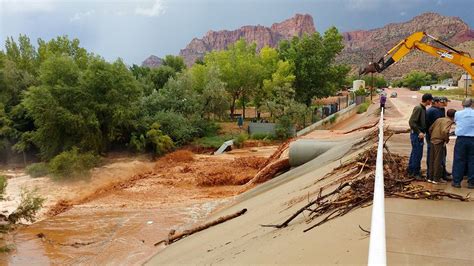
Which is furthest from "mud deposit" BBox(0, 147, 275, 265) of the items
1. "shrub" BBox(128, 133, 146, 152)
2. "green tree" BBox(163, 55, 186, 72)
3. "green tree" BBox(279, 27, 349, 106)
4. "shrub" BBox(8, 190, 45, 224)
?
"green tree" BBox(163, 55, 186, 72)

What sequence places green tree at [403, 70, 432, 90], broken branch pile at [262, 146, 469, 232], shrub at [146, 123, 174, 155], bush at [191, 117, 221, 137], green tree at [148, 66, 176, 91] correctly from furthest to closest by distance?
green tree at [403, 70, 432, 90]
green tree at [148, 66, 176, 91]
bush at [191, 117, 221, 137]
shrub at [146, 123, 174, 155]
broken branch pile at [262, 146, 469, 232]

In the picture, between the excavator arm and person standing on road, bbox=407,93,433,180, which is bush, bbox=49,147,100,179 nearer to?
the excavator arm

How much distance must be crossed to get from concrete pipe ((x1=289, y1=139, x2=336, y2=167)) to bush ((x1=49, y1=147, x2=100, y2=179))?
14674 millimetres

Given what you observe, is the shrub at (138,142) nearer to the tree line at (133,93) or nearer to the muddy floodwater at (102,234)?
the tree line at (133,93)

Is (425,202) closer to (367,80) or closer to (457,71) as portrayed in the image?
(367,80)

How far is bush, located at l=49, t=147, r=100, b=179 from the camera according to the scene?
2577 cm

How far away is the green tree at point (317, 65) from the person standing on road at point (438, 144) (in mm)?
34487

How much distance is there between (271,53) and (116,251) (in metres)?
36.2

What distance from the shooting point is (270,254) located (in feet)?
20.4

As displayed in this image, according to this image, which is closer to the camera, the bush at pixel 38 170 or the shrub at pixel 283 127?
the bush at pixel 38 170

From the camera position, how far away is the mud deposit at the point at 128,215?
13.3 m

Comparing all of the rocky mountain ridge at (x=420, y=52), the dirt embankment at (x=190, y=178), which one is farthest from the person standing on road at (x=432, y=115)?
the rocky mountain ridge at (x=420, y=52)

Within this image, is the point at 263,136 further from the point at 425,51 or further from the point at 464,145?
the point at 464,145

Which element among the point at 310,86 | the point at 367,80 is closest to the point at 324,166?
the point at 310,86
